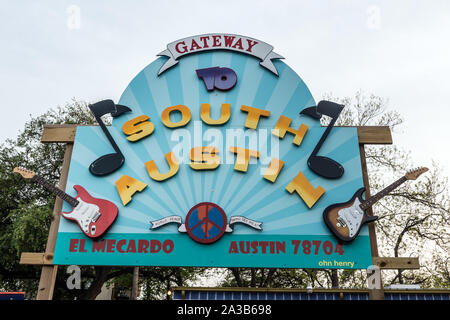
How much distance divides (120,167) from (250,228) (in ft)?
8.50

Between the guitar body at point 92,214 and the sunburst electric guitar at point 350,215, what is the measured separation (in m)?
3.63

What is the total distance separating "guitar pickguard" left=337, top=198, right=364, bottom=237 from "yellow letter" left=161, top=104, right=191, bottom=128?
318cm

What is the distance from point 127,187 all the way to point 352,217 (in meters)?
3.87

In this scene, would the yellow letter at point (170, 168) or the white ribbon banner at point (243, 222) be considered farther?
the yellow letter at point (170, 168)

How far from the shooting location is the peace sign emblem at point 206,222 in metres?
5.95

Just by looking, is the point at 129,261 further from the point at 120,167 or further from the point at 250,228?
the point at 250,228

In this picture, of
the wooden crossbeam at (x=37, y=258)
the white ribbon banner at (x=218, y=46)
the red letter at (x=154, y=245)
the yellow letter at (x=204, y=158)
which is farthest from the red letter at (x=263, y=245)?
the wooden crossbeam at (x=37, y=258)

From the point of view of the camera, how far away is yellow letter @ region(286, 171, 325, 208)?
6090 mm

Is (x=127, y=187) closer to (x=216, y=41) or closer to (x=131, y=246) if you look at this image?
(x=131, y=246)

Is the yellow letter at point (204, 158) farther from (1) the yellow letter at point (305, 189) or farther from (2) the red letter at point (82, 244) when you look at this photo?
(2) the red letter at point (82, 244)

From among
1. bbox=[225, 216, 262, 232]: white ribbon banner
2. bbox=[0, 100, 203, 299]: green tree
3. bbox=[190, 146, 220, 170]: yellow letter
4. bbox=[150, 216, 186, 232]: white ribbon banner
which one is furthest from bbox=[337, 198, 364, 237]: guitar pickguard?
bbox=[0, 100, 203, 299]: green tree

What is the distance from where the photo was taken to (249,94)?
22.7 feet

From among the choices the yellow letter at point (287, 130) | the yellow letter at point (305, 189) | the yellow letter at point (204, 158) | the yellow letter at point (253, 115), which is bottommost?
the yellow letter at point (305, 189)
